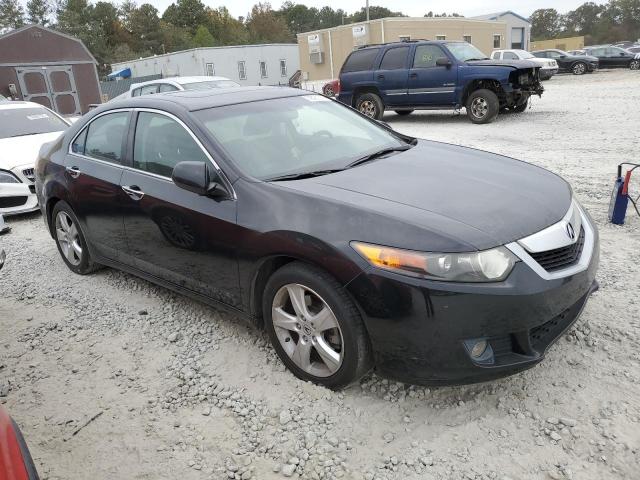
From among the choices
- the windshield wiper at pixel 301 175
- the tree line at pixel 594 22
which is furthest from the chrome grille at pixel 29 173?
the tree line at pixel 594 22

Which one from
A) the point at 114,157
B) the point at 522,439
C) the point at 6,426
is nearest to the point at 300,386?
the point at 522,439

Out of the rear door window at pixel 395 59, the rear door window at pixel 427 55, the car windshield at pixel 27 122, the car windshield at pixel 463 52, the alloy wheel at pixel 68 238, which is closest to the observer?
the alloy wheel at pixel 68 238

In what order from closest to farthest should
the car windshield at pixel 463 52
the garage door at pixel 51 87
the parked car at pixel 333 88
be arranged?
the car windshield at pixel 463 52 → the parked car at pixel 333 88 → the garage door at pixel 51 87

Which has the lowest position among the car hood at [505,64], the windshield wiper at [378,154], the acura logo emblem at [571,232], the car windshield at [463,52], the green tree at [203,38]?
the acura logo emblem at [571,232]

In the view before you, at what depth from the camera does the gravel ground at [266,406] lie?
2.43 m

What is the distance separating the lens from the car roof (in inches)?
143

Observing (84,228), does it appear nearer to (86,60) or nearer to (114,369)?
(114,369)

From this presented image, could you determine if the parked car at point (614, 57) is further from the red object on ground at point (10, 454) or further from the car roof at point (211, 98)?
the red object on ground at point (10, 454)

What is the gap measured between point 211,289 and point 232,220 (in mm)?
557

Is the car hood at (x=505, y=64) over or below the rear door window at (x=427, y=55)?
below

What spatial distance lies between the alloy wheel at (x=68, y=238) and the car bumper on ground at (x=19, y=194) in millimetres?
2549

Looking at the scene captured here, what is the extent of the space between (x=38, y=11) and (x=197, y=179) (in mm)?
80519

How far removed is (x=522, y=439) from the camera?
2.47m

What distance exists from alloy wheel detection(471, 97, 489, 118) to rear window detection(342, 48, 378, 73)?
2956mm
